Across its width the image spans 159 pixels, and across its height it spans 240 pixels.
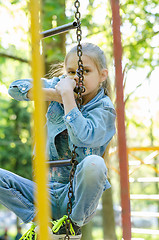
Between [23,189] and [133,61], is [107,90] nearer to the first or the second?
[23,189]

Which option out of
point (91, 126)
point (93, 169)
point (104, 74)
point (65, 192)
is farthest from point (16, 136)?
point (93, 169)

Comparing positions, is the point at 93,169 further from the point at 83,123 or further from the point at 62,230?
the point at 62,230

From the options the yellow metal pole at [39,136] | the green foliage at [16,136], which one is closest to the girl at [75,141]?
the yellow metal pole at [39,136]

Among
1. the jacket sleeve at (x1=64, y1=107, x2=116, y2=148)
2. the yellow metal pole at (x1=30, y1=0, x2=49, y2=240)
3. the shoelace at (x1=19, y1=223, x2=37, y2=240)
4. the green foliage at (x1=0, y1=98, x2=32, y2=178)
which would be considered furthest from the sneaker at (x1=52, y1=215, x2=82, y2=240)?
the green foliage at (x1=0, y1=98, x2=32, y2=178)

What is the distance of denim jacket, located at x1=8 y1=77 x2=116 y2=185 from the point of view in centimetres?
165

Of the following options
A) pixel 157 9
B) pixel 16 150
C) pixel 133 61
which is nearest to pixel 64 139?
pixel 133 61

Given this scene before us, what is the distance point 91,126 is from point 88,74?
372mm

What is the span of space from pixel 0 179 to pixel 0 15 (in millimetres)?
4536

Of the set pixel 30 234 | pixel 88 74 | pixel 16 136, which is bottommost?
pixel 30 234

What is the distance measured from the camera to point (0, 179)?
1.83 meters

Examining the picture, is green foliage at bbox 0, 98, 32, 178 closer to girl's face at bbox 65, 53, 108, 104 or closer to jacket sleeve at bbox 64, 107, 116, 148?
girl's face at bbox 65, 53, 108, 104

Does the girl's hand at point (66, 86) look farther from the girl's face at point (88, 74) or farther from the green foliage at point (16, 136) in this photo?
the green foliage at point (16, 136)

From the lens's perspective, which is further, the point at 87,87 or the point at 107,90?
the point at 107,90

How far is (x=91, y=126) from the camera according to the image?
1.73m
